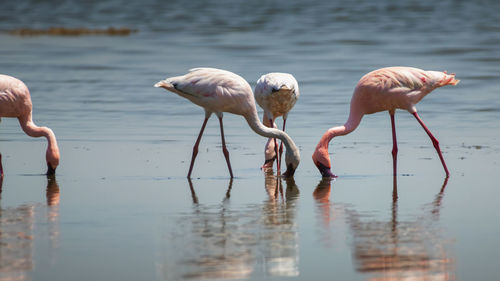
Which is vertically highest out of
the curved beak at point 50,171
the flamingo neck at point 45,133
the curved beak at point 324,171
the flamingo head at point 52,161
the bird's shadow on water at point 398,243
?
the bird's shadow on water at point 398,243

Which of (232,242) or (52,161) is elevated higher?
(232,242)

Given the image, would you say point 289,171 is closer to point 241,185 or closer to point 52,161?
point 241,185

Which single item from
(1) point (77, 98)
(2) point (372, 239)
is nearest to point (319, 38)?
(1) point (77, 98)

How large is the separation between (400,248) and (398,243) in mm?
142

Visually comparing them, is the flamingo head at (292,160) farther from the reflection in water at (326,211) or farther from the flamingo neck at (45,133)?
the flamingo neck at (45,133)

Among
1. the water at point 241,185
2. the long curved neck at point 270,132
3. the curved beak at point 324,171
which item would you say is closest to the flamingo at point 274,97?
the water at point 241,185

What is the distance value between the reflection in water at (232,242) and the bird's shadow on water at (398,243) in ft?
1.28

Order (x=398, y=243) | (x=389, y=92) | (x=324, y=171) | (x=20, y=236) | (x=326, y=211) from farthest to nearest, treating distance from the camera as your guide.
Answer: (x=389, y=92) < (x=324, y=171) < (x=326, y=211) < (x=20, y=236) < (x=398, y=243)

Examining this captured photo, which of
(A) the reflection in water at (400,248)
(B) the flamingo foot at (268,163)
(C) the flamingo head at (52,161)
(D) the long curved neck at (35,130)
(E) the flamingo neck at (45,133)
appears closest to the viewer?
(A) the reflection in water at (400,248)

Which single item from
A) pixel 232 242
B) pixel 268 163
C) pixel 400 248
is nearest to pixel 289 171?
pixel 268 163

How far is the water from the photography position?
5852 mm

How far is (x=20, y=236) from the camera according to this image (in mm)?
6418

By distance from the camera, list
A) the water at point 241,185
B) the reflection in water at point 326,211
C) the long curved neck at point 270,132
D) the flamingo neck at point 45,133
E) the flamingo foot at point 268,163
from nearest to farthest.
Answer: the water at point 241,185 < the reflection in water at point 326,211 < the long curved neck at point 270,132 < the flamingo neck at point 45,133 < the flamingo foot at point 268,163

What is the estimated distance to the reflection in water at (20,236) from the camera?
18.3 ft
